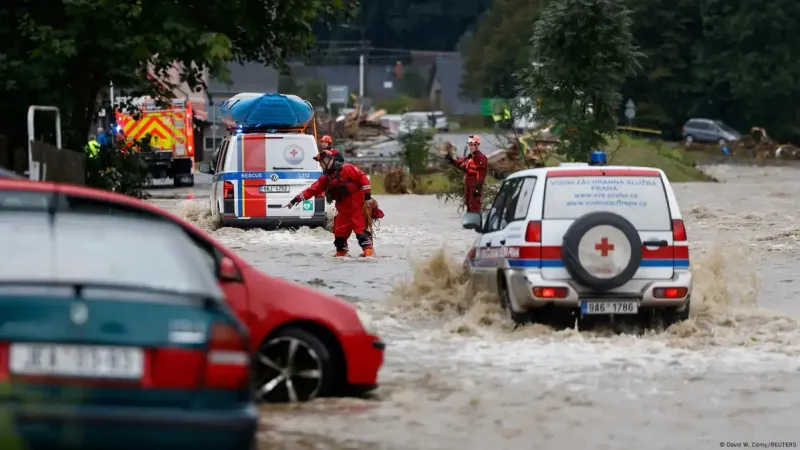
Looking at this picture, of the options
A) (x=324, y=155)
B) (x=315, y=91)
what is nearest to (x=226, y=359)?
(x=324, y=155)

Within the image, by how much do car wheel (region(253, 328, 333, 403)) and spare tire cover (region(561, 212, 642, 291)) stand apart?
3726 mm

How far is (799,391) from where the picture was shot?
10305 mm

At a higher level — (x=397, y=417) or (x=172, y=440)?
(x=172, y=440)

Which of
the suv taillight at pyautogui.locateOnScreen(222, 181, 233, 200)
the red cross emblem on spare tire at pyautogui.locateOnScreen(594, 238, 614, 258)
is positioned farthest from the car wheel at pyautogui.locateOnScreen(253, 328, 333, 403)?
the suv taillight at pyautogui.locateOnScreen(222, 181, 233, 200)

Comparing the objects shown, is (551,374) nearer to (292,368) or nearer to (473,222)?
(292,368)

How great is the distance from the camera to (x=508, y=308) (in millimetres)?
13203

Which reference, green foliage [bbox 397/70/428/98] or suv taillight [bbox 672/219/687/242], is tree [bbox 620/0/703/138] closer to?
green foliage [bbox 397/70/428/98]

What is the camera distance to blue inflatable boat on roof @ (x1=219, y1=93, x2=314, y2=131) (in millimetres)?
28125

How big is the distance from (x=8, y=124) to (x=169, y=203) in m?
16.4

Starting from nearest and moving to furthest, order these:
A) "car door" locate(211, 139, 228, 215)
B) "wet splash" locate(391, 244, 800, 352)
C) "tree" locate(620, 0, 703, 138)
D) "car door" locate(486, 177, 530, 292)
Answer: "wet splash" locate(391, 244, 800, 352)
"car door" locate(486, 177, 530, 292)
"car door" locate(211, 139, 228, 215)
"tree" locate(620, 0, 703, 138)

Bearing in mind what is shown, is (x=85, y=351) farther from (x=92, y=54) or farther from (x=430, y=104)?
(x=430, y=104)

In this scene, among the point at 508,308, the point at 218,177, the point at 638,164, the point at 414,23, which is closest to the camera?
the point at 508,308

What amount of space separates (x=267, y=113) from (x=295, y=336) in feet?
63.6

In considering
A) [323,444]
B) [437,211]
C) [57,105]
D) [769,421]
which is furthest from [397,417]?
[437,211]
